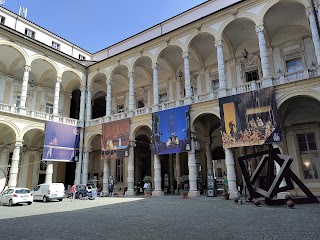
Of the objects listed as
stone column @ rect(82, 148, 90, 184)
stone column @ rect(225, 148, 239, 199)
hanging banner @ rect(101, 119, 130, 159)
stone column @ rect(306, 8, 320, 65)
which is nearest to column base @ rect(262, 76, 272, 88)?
stone column @ rect(306, 8, 320, 65)

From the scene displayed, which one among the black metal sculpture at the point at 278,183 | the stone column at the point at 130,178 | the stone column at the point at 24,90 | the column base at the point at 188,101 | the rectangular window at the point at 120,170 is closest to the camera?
the black metal sculpture at the point at 278,183

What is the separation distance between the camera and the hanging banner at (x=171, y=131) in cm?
1855

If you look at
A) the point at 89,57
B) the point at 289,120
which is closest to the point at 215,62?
the point at 289,120

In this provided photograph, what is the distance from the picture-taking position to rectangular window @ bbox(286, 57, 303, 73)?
19047 millimetres

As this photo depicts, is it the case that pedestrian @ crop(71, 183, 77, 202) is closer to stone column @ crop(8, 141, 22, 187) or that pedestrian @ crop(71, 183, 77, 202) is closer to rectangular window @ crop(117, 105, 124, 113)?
stone column @ crop(8, 141, 22, 187)

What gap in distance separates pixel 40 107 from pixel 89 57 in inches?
410

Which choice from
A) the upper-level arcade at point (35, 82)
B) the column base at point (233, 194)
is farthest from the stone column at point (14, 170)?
the column base at point (233, 194)

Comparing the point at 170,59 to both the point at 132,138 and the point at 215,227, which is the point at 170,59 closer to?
the point at 132,138

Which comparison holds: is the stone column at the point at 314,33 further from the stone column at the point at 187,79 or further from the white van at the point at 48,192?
the white van at the point at 48,192

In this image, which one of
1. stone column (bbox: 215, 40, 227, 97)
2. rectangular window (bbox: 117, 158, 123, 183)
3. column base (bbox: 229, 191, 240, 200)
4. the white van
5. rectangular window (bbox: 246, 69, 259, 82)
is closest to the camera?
column base (bbox: 229, 191, 240, 200)

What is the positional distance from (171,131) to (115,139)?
237 inches

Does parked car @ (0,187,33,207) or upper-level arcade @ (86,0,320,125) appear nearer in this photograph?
parked car @ (0,187,33,207)

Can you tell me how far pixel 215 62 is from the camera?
894 inches

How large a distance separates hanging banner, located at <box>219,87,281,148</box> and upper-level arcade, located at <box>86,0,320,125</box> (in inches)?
41.6
